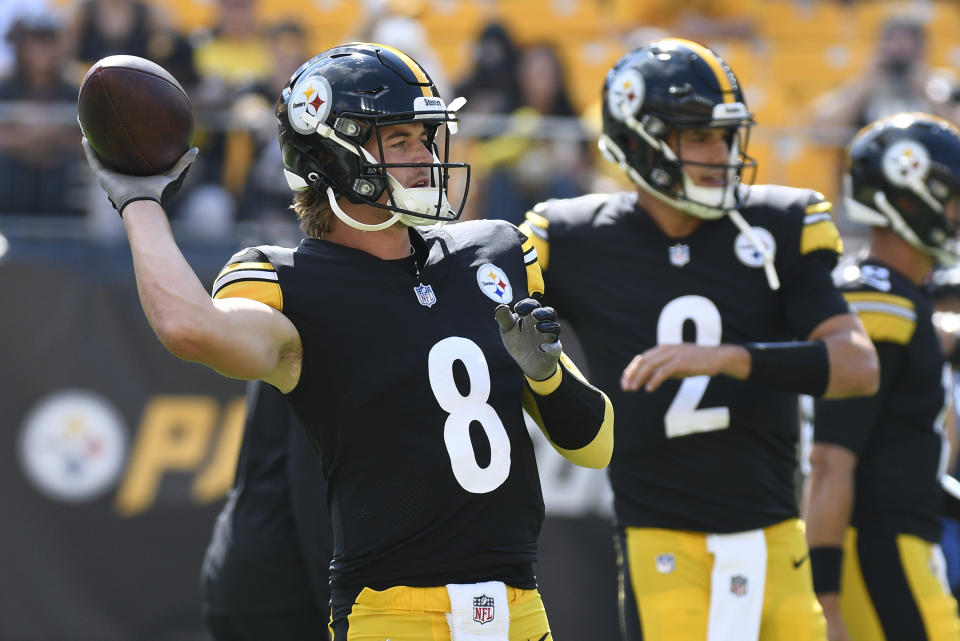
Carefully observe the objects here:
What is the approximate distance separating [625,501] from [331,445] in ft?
4.27

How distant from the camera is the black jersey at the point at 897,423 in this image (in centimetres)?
407

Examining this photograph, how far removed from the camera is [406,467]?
2797 mm

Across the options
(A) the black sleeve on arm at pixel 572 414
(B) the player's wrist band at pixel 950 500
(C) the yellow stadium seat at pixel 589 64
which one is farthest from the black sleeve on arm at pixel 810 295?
(C) the yellow stadium seat at pixel 589 64

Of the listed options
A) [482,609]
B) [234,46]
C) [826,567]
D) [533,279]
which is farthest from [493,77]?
[482,609]

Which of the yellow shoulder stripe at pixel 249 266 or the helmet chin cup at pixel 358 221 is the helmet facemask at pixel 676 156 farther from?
the yellow shoulder stripe at pixel 249 266

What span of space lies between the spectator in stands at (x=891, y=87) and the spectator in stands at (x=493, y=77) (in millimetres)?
1977

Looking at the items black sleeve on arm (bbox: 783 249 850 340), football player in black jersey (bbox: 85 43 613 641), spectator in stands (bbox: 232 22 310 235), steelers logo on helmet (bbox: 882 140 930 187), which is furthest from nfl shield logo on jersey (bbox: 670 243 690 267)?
spectator in stands (bbox: 232 22 310 235)

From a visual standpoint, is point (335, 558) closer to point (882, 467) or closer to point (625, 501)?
point (625, 501)

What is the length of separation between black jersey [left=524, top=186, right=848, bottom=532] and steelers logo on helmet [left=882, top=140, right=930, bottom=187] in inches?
21.6

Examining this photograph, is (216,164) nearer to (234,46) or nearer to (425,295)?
(234,46)

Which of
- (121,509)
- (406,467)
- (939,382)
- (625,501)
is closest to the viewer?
(406,467)

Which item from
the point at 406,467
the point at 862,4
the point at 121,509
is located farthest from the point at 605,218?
the point at 862,4

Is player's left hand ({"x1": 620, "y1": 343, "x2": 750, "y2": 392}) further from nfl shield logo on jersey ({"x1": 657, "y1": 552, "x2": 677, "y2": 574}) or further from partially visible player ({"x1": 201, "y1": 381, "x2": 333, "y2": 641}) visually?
partially visible player ({"x1": 201, "y1": 381, "x2": 333, "y2": 641})

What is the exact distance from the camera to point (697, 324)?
3838 millimetres
